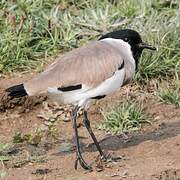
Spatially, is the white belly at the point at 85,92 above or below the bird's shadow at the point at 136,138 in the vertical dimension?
above

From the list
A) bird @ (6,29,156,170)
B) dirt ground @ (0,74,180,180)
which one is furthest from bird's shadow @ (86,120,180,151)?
bird @ (6,29,156,170)

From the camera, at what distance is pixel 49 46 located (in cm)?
816

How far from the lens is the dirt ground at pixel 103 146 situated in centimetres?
566

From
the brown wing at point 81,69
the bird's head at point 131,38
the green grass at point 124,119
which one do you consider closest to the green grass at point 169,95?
the green grass at point 124,119

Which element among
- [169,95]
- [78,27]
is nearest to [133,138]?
[169,95]

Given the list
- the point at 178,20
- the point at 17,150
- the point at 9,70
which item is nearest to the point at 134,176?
the point at 17,150

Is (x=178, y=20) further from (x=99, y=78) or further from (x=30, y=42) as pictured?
(x=99, y=78)

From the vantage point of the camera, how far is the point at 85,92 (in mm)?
5777

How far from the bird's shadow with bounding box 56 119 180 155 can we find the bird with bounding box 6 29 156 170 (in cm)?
46

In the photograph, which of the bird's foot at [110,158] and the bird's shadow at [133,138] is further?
the bird's shadow at [133,138]

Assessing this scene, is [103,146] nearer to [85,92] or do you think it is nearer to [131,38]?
[85,92]

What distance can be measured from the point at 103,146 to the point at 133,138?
0.32m

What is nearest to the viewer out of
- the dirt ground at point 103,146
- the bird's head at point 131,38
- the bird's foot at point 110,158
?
the dirt ground at point 103,146

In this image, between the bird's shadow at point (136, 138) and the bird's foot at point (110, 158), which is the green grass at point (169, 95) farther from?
the bird's foot at point (110, 158)
